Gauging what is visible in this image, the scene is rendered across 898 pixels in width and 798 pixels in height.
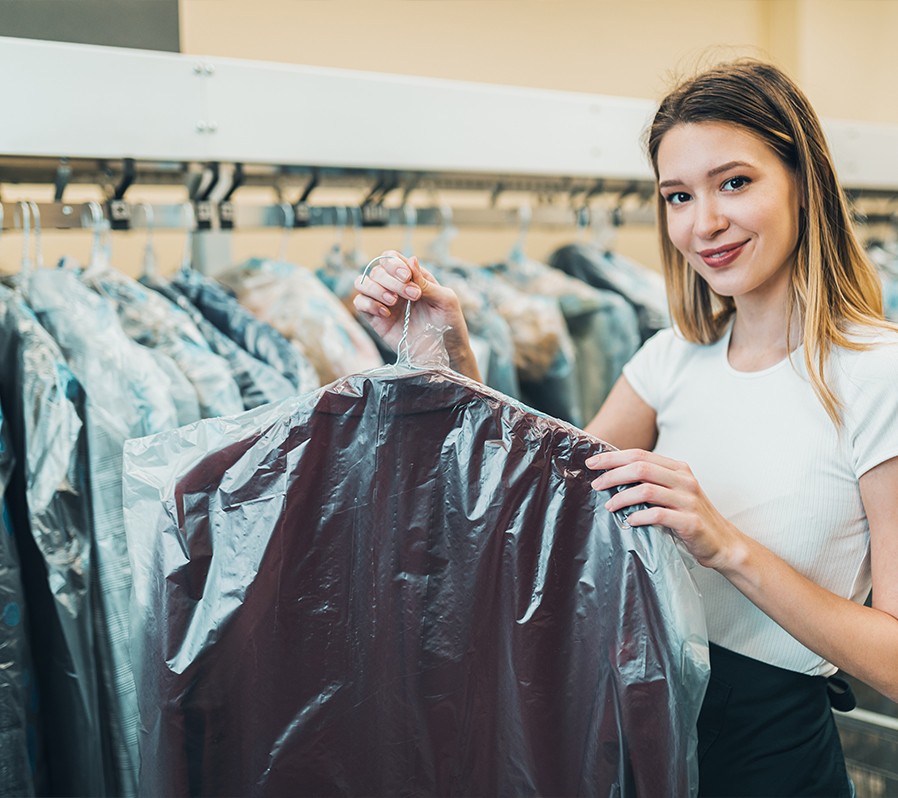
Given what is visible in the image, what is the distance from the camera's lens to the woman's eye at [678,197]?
1.11 meters

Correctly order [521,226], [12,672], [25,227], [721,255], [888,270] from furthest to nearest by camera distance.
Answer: [888,270] → [521,226] → [25,227] → [721,255] → [12,672]

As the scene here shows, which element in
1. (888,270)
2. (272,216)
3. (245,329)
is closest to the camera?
(245,329)

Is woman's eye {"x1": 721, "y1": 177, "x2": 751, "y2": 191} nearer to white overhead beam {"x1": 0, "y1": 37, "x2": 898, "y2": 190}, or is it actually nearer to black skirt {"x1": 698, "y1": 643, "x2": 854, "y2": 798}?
black skirt {"x1": 698, "y1": 643, "x2": 854, "y2": 798}

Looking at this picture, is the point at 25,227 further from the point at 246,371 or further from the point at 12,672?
the point at 12,672

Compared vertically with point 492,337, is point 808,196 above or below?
above

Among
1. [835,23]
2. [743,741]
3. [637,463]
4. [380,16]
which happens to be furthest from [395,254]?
[835,23]

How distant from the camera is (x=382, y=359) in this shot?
4.95ft

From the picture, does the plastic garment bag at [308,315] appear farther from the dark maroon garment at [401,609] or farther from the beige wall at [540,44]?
the dark maroon garment at [401,609]

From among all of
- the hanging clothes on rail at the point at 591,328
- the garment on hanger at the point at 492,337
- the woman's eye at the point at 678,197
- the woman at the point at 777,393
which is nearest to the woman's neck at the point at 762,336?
the woman at the point at 777,393

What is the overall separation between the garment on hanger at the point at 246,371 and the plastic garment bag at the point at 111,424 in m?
0.12

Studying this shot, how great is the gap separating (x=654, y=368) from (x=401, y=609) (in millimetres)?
517

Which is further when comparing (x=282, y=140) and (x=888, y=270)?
(x=888, y=270)

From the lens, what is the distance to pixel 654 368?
126 centimetres

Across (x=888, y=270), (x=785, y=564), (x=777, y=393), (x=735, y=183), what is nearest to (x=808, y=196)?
(x=735, y=183)
